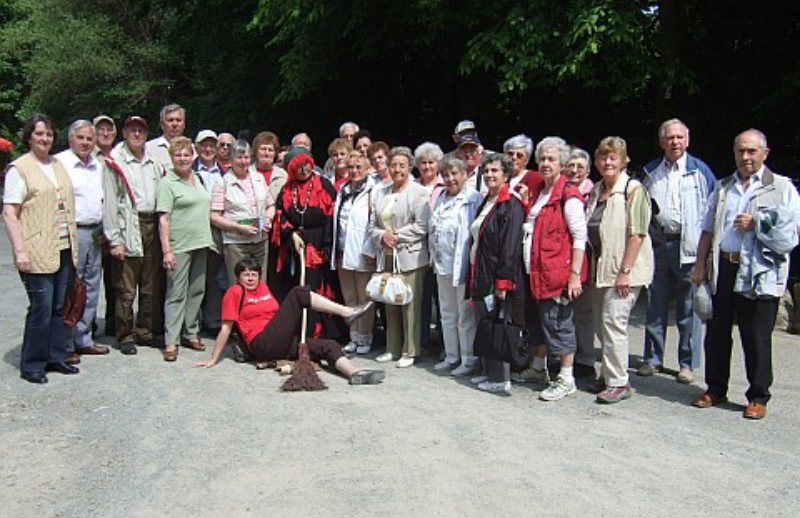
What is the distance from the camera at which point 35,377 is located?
249 inches

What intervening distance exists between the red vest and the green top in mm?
3090

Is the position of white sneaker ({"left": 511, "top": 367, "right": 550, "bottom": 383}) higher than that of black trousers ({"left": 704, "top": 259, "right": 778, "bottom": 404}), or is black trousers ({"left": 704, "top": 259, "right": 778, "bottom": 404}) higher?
black trousers ({"left": 704, "top": 259, "right": 778, "bottom": 404})

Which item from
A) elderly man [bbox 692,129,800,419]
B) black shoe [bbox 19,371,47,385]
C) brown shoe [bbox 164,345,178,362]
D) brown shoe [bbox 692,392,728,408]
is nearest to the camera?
elderly man [bbox 692,129,800,419]

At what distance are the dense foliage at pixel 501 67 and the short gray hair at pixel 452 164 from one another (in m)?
2.93

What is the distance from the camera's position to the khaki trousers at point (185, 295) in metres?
7.25

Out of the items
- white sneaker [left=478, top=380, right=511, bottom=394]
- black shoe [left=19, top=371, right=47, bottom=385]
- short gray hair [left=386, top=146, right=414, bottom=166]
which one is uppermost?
short gray hair [left=386, top=146, right=414, bottom=166]

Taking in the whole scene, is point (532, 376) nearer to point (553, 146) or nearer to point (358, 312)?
point (358, 312)

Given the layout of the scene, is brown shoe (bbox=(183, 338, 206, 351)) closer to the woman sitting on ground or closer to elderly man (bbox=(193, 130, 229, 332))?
the woman sitting on ground

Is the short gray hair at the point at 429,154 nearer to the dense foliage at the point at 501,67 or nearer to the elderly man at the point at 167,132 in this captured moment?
the elderly man at the point at 167,132

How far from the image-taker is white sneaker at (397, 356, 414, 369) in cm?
702

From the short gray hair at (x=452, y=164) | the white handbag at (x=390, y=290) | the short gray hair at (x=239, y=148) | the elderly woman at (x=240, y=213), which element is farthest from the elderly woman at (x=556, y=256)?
the short gray hair at (x=239, y=148)

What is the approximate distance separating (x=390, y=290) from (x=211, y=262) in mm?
1985

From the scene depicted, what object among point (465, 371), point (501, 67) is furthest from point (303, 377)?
point (501, 67)

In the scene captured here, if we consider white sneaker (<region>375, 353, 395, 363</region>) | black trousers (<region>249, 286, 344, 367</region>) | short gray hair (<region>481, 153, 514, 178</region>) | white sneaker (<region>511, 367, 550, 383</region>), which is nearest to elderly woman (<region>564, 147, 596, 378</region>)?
white sneaker (<region>511, 367, 550, 383</region>)
